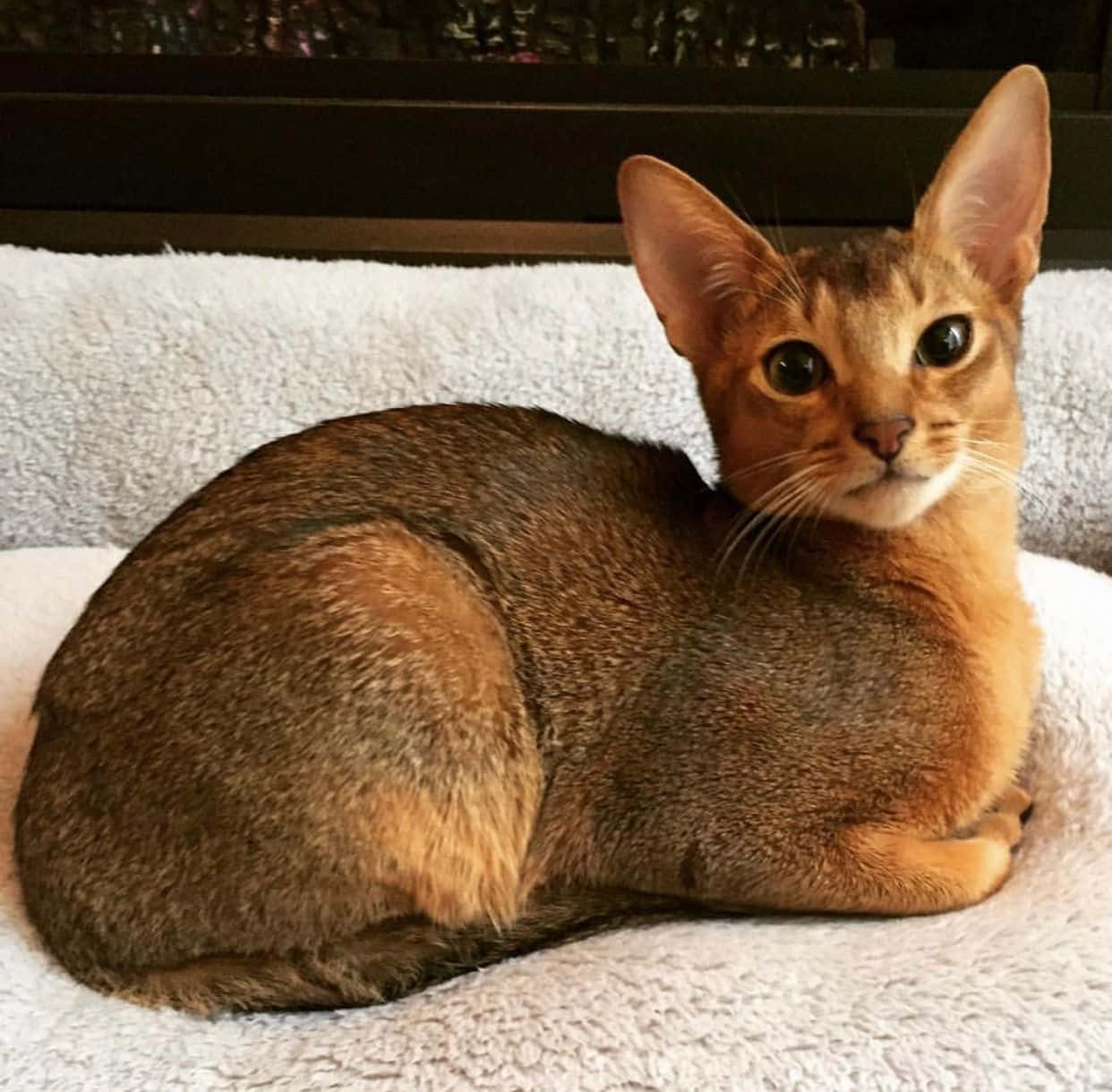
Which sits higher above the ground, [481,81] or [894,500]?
[481,81]

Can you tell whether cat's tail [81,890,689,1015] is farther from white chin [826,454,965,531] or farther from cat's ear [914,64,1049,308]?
cat's ear [914,64,1049,308]

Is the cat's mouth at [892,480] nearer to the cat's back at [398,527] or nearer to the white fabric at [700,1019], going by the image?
the cat's back at [398,527]

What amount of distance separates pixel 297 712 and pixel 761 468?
0.42 metres

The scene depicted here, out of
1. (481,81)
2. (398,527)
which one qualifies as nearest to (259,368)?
(481,81)

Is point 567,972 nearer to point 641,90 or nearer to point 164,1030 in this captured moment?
point 164,1030

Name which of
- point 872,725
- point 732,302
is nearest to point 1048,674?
point 872,725

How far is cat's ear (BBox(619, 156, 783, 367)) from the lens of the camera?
1.08 metres

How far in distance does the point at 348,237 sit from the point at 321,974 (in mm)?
1560

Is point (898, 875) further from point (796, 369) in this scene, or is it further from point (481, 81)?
point (481, 81)

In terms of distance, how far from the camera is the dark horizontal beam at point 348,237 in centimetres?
219

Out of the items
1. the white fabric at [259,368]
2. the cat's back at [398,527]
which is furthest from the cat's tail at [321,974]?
the white fabric at [259,368]

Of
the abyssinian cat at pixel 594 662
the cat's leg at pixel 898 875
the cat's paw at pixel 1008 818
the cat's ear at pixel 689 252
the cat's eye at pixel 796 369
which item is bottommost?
the cat's paw at pixel 1008 818

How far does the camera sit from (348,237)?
2230 mm

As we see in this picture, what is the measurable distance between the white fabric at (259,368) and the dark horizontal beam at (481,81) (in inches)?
19.3
